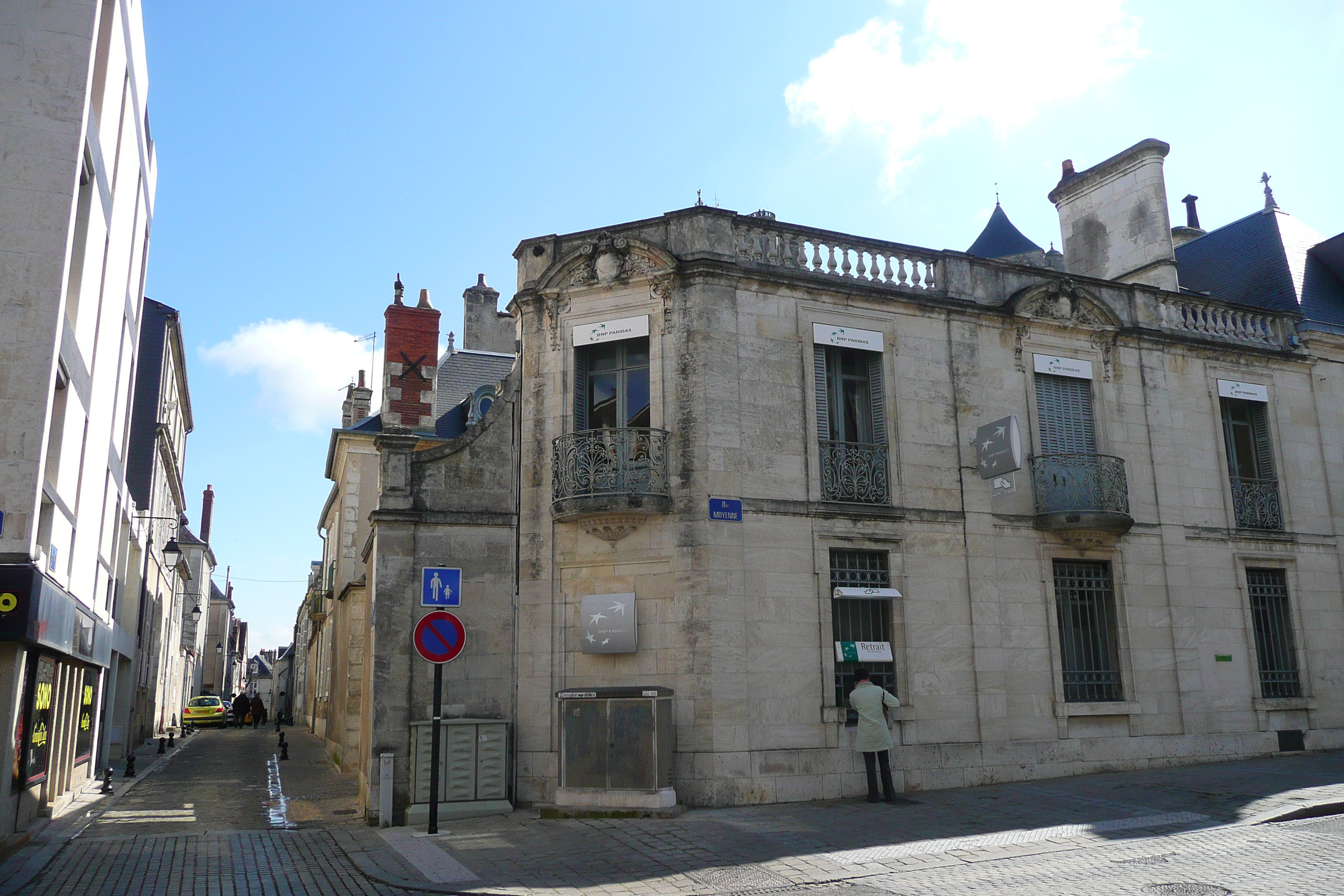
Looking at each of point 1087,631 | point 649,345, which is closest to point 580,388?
point 649,345

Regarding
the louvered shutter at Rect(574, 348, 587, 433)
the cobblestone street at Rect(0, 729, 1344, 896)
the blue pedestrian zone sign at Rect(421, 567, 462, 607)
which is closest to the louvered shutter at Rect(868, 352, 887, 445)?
the louvered shutter at Rect(574, 348, 587, 433)

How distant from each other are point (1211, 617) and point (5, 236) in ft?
54.5

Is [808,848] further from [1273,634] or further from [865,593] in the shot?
[1273,634]

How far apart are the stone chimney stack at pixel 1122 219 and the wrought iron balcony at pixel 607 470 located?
33.7 feet

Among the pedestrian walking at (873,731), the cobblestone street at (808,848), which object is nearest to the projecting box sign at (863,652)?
the pedestrian walking at (873,731)

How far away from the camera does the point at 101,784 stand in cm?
1662

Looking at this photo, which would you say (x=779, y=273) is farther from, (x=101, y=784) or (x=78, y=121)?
(x=101, y=784)

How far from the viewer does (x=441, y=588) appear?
11.4 meters

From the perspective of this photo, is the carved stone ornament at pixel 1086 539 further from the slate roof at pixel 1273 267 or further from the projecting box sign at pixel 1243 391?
the slate roof at pixel 1273 267

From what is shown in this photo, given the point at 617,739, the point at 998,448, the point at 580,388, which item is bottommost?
the point at 617,739

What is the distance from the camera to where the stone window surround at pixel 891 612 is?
12609mm

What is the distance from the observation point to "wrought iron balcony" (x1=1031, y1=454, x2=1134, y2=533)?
1420cm

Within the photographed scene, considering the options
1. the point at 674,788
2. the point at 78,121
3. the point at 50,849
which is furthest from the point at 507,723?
the point at 78,121

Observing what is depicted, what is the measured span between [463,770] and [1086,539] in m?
9.15
